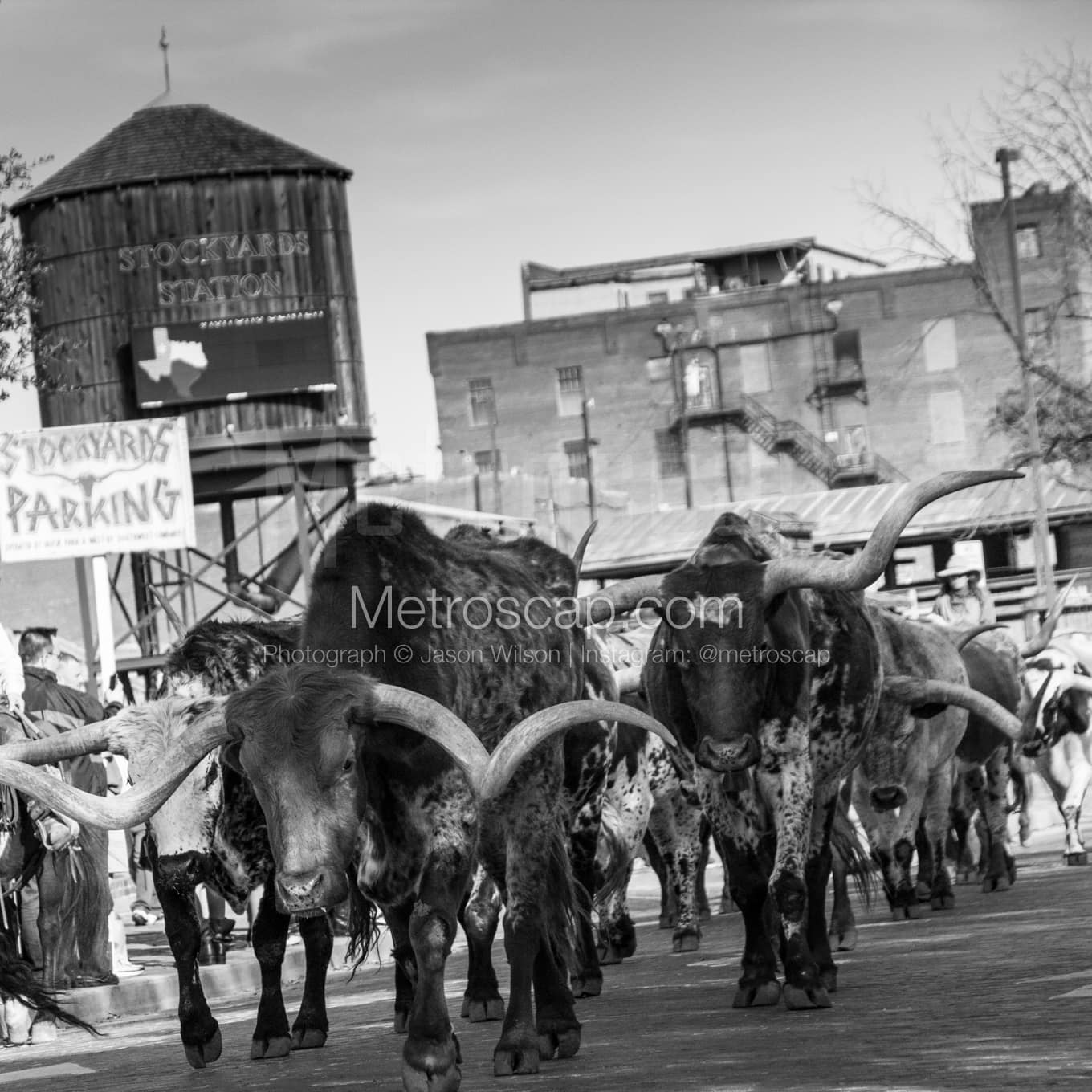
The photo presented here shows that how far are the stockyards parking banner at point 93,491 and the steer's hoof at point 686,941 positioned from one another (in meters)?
10.5

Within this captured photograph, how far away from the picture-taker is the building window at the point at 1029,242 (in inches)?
2781

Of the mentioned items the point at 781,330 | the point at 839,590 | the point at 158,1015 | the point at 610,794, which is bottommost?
the point at 158,1015

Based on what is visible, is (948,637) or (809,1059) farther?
(948,637)

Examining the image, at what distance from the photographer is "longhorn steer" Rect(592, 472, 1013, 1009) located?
955 centimetres

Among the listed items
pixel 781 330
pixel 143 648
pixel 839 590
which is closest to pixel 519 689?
pixel 839 590

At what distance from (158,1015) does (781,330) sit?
204 feet

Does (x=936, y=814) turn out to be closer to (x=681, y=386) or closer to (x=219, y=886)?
(x=219, y=886)

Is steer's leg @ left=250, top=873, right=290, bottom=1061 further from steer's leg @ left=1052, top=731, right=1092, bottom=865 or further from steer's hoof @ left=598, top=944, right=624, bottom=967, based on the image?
steer's leg @ left=1052, top=731, right=1092, bottom=865

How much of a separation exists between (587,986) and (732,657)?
2.11 metres

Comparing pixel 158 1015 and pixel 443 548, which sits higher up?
pixel 443 548

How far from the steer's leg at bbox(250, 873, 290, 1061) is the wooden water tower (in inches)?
943

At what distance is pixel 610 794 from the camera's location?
12.9 metres

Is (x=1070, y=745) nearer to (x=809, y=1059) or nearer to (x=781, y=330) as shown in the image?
(x=809, y=1059)

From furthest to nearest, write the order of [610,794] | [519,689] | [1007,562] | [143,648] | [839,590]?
1. [1007,562]
2. [143,648]
3. [610,794]
4. [839,590]
5. [519,689]
